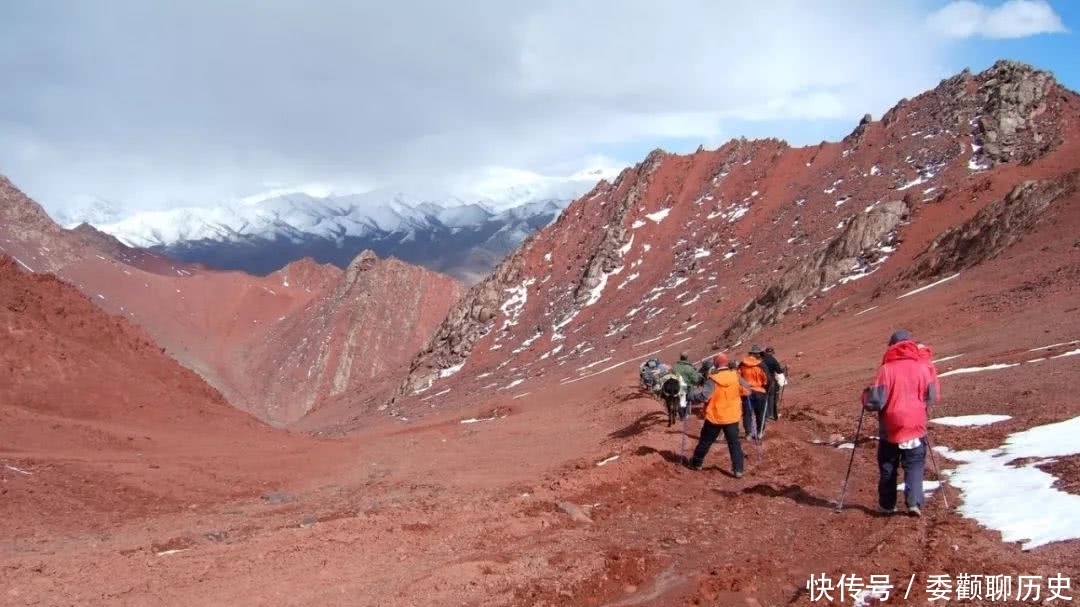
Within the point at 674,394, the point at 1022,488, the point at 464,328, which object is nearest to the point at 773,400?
the point at 674,394

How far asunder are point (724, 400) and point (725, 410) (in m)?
0.15

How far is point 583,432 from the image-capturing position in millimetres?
19344

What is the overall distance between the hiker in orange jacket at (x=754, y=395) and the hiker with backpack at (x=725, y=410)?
1901 mm

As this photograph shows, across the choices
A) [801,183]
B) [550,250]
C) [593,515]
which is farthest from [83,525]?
[550,250]

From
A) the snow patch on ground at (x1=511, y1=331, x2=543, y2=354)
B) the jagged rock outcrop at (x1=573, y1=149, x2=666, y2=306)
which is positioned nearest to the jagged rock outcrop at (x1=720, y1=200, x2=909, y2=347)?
the snow patch on ground at (x1=511, y1=331, x2=543, y2=354)

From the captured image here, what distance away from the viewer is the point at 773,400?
15.7 meters

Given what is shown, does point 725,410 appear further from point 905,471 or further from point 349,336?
point 349,336

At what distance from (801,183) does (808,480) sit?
193 ft

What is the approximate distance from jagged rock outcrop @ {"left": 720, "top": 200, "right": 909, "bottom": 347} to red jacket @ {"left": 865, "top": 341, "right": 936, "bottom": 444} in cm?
3245

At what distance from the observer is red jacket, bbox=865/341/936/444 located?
8.38 m

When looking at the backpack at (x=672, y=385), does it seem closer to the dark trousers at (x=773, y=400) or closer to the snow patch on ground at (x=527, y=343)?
Result: the dark trousers at (x=773, y=400)

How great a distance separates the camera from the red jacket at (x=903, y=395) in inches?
330

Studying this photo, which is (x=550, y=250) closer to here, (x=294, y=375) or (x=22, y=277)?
(x=294, y=375)

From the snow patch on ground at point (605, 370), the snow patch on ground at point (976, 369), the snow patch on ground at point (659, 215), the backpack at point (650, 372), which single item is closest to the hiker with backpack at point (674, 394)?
the backpack at point (650, 372)
